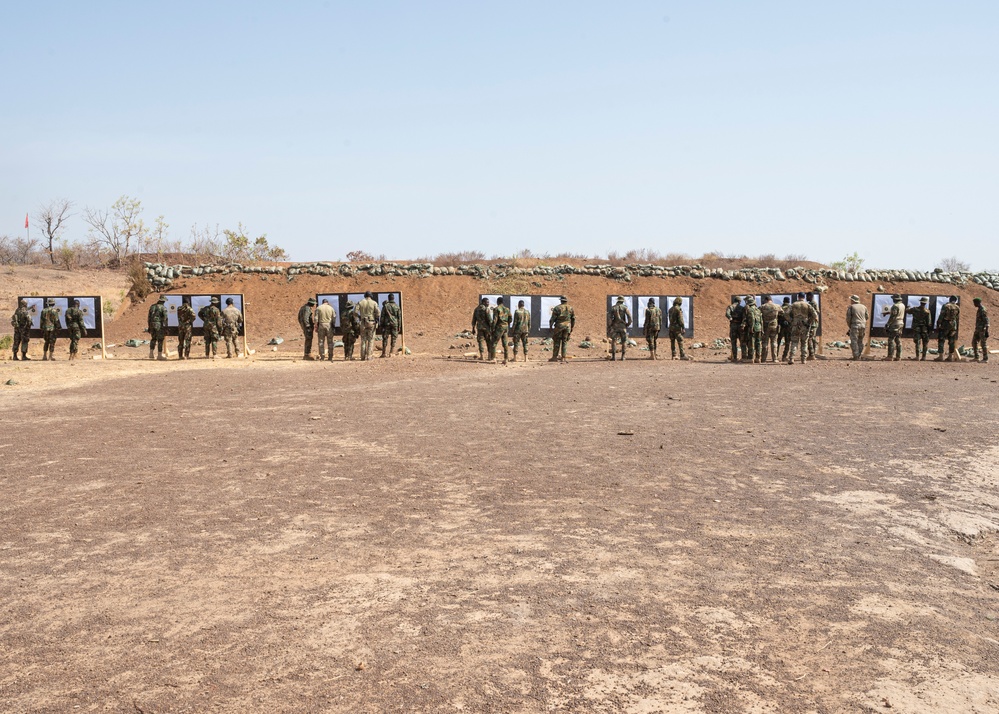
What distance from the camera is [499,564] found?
5.57m

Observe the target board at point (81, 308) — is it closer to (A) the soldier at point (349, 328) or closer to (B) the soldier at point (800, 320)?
(A) the soldier at point (349, 328)

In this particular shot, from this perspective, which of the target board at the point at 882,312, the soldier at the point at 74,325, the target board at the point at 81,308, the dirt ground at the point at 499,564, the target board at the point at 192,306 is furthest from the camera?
the target board at the point at 882,312

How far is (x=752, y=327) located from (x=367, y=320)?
10.4 metres

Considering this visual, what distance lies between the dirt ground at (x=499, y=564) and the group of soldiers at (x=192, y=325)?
1107 cm

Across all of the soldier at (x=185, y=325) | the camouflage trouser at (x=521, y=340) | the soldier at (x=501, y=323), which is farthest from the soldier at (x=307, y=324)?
the camouflage trouser at (x=521, y=340)

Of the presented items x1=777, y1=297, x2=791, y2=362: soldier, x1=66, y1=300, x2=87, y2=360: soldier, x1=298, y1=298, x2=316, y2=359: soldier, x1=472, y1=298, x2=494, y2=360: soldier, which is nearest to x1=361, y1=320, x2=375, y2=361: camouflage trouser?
x1=298, y1=298, x2=316, y2=359: soldier

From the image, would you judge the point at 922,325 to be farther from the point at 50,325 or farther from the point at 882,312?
the point at 50,325

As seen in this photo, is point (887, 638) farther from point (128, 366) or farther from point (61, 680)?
point (128, 366)

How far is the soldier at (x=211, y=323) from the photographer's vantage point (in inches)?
912

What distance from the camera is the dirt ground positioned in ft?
12.9

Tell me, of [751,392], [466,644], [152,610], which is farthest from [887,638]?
[751,392]

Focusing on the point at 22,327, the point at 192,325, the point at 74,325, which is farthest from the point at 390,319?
the point at 22,327

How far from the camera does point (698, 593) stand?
5.02m

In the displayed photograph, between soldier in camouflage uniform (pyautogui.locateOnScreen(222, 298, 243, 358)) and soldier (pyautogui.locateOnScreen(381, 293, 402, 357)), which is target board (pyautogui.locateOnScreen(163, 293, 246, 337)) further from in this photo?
soldier (pyautogui.locateOnScreen(381, 293, 402, 357))
